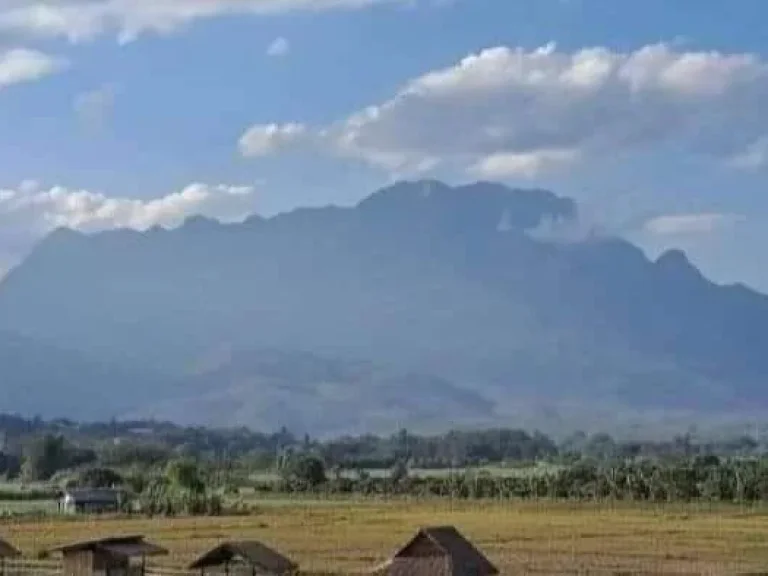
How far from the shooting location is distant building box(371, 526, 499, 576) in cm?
3481

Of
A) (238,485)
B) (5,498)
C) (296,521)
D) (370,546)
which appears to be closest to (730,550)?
(370,546)

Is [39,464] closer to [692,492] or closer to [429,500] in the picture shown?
[429,500]

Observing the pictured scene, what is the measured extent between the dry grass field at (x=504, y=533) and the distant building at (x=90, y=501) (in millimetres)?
7837

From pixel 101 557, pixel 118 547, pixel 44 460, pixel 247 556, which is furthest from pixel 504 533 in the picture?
pixel 44 460

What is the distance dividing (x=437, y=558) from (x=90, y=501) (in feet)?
188

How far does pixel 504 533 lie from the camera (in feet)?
216

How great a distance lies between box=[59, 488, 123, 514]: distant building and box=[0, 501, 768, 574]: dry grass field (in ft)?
25.7

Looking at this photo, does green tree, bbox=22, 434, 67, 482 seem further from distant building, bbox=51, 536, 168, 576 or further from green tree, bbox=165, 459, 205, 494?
distant building, bbox=51, 536, 168, 576

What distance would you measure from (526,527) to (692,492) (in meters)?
29.8

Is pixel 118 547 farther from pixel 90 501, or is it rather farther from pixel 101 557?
pixel 90 501

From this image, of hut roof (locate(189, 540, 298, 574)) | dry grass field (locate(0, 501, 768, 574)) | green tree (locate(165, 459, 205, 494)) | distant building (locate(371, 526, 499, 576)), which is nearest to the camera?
distant building (locate(371, 526, 499, 576))

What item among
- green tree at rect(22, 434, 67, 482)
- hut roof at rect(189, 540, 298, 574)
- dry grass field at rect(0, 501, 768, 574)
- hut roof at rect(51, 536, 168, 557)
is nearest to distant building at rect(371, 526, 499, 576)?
hut roof at rect(189, 540, 298, 574)

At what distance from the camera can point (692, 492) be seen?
97500 mm

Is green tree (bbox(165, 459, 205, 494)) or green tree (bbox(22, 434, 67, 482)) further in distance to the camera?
green tree (bbox(22, 434, 67, 482))
